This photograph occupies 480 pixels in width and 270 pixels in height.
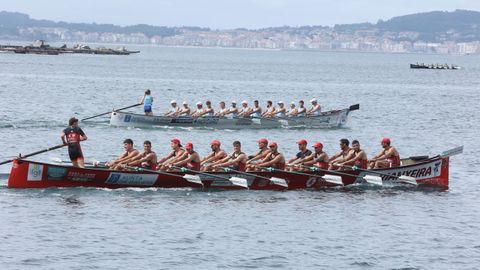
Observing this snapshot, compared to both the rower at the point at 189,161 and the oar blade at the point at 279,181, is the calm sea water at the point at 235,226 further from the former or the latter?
the rower at the point at 189,161

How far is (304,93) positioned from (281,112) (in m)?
53.1

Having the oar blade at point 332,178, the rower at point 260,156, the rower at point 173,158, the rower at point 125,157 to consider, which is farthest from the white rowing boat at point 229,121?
the rower at point 125,157

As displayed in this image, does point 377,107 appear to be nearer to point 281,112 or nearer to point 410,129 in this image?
point 410,129

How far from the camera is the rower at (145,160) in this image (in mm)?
35312

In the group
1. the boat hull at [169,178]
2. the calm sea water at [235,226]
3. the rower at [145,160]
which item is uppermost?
the rower at [145,160]

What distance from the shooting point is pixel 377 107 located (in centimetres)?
9362

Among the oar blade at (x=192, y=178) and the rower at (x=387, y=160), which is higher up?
the rower at (x=387, y=160)

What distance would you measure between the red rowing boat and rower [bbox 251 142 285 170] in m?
0.33

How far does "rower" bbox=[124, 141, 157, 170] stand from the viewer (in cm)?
3531

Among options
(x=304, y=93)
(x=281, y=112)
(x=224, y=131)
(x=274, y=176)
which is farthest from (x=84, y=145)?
(x=304, y=93)

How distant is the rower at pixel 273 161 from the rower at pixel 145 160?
416 centimetres

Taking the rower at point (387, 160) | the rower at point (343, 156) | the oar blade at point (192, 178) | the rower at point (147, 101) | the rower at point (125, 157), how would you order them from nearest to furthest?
1. the rower at point (125, 157)
2. the oar blade at point (192, 178)
3. the rower at point (343, 156)
4. the rower at point (387, 160)
5. the rower at point (147, 101)

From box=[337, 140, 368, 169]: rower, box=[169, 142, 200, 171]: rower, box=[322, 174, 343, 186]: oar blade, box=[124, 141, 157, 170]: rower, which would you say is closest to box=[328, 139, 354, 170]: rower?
box=[337, 140, 368, 169]: rower

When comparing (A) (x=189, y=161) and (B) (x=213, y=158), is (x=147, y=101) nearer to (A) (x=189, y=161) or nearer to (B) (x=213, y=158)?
(B) (x=213, y=158)
